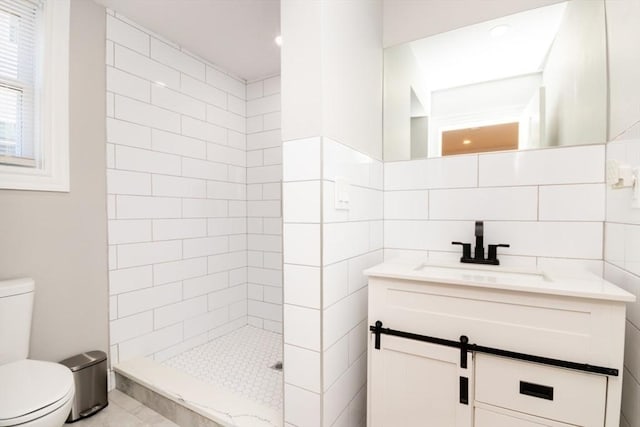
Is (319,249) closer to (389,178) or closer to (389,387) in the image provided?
(389,387)

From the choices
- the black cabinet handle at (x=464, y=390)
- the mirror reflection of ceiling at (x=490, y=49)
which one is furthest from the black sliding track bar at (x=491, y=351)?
the mirror reflection of ceiling at (x=490, y=49)

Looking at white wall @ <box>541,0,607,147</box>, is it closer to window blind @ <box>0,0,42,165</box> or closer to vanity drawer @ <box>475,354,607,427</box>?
vanity drawer @ <box>475,354,607,427</box>

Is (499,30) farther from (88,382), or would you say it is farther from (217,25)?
(88,382)

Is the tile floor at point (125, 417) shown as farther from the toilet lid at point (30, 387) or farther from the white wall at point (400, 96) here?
the white wall at point (400, 96)

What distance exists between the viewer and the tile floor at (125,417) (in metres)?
1.62

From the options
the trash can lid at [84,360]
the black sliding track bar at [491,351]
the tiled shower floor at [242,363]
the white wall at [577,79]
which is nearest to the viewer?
the black sliding track bar at [491,351]

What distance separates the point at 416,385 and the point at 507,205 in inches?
36.5

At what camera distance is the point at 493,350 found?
1.03 metres

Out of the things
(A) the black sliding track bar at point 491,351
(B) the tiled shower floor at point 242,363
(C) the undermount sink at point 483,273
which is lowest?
(B) the tiled shower floor at point 242,363

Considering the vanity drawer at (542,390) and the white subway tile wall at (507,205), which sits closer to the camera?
the vanity drawer at (542,390)

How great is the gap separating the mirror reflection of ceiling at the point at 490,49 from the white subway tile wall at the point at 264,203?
1.46 meters

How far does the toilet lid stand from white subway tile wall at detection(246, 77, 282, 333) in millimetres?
1552

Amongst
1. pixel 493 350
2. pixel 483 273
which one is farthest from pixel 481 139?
pixel 493 350

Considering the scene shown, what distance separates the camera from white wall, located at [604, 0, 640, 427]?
0.98 meters
